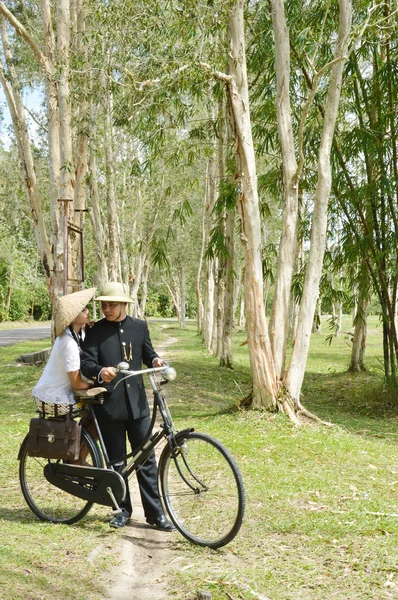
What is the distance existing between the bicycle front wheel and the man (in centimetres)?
21

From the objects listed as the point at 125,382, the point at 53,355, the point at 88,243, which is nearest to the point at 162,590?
the point at 125,382

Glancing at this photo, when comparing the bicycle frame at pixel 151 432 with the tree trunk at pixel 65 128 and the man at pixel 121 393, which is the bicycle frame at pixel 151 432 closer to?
the man at pixel 121 393

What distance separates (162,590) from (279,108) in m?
7.61

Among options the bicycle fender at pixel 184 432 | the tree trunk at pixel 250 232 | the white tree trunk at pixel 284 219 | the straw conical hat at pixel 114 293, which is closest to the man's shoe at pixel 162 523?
the bicycle fender at pixel 184 432

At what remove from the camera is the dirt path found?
414cm

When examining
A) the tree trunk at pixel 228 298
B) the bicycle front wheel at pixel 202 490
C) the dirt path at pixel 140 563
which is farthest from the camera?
the tree trunk at pixel 228 298

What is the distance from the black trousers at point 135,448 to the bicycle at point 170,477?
0.07 metres

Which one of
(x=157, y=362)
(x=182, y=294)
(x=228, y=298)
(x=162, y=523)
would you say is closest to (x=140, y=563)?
(x=162, y=523)

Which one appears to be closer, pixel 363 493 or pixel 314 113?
pixel 363 493

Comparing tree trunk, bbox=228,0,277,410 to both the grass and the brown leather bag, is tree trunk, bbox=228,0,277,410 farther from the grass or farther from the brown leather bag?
the brown leather bag

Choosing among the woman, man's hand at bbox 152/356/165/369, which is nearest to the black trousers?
the woman

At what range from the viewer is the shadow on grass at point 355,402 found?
1077cm

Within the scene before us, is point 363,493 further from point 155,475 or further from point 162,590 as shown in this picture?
point 162,590

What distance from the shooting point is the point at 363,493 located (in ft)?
20.8
